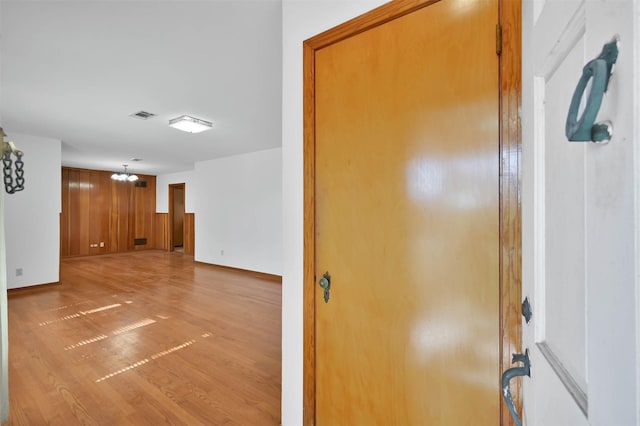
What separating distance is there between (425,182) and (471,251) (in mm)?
301

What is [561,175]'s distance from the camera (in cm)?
48

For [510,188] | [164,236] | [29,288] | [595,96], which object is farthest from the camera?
[164,236]

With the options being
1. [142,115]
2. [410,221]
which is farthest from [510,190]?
[142,115]

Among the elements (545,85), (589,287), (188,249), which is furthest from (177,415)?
(188,249)

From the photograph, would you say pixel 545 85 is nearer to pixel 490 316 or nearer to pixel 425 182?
pixel 425 182

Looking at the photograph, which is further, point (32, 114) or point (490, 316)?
point (32, 114)

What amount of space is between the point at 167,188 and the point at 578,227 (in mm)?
9969

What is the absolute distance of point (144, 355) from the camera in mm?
2523

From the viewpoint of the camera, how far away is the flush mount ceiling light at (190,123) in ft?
12.0

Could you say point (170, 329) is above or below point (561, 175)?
below

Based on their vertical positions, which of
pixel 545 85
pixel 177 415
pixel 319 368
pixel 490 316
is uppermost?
pixel 545 85

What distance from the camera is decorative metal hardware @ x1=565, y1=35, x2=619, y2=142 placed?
300 millimetres

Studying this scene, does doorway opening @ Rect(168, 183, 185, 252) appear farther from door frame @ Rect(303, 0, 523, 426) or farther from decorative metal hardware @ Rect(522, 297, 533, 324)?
decorative metal hardware @ Rect(522, 297, 533, 324)

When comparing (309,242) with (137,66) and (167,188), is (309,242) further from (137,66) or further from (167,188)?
(167,188)
